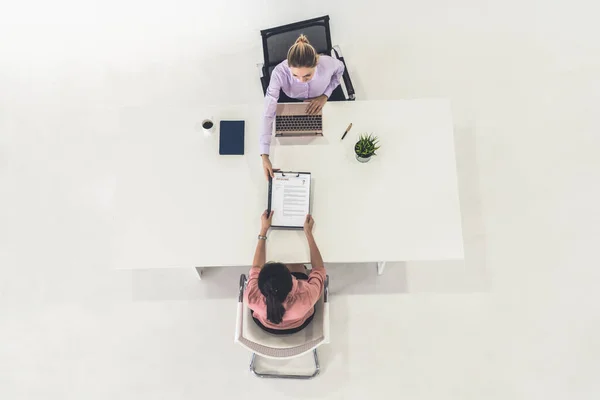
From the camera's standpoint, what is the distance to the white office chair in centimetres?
187

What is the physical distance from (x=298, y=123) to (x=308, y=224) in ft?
1.78

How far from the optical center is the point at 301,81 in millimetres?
2057

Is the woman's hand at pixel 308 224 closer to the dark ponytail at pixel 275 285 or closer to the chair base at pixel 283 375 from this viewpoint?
the dark ponytail at pixel 275 285

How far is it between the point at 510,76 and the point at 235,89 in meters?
2.11

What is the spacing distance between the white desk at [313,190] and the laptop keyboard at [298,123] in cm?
7

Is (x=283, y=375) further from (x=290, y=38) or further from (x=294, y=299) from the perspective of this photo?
(x=290, y=38)

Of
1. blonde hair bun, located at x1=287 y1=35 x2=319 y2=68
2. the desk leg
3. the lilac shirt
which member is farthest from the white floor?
blonde hair bun, located at x1=287 y1=35 x2=319 y2=68

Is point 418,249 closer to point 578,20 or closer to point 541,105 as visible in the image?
point 541,105

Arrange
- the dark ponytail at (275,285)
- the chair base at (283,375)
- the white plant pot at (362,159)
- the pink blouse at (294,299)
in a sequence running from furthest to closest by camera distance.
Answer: the chair base at (283,375) < the white plant pot at (362,159) < the pink blouse at (294,299) < the dark ponytail at (275,285)

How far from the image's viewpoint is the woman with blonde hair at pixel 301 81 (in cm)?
191

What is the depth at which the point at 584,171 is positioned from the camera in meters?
2.90

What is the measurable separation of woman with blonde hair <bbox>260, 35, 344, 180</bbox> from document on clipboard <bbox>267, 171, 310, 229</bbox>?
7 centimetres

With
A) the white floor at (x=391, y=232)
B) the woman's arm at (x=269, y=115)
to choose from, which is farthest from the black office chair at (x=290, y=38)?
the white floor at (x=391, y=232)

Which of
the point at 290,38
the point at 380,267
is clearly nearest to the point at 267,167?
the point at 290,38
